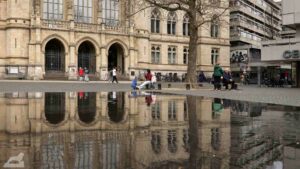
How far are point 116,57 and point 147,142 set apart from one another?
5297 cm

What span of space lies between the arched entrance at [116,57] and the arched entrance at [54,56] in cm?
786

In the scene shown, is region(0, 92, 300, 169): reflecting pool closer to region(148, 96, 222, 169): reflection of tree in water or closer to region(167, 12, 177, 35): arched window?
region(148, 96, 222, 169): reflection of tree in water

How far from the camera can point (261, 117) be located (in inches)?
450

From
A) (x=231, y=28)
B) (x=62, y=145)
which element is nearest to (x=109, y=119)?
(x=62, y=145)

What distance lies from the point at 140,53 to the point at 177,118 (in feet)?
158

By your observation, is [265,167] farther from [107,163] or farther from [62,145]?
[62,145]

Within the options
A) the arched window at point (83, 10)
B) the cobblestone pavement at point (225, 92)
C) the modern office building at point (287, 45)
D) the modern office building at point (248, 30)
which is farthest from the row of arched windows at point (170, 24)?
the cobblestone pavement at point (225, 92)

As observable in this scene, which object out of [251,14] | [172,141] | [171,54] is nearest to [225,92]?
[172,141]

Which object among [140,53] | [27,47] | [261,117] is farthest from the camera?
[140,53]

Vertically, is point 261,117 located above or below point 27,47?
below

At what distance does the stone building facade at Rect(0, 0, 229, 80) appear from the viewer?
4944cm

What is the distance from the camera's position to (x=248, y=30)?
8894 cm

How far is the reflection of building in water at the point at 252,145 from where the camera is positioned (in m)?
5.50

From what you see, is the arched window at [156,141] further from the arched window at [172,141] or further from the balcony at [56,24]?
the balcony at [56,24]
